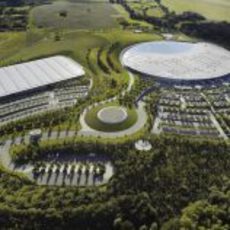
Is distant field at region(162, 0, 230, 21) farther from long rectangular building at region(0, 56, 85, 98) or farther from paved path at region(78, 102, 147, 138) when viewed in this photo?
paved path at region(78, 102, 147, 138)

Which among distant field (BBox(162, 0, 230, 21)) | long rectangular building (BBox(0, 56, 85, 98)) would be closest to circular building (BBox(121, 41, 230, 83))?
long rectangular building (BBox(0, 56, 85, 98))

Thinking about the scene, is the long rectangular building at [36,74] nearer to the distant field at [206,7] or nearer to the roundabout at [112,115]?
the roundabout at [112,115]

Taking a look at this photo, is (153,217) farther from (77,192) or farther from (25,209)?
(25,209)

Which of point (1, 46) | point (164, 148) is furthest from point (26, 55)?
point (164, 148)

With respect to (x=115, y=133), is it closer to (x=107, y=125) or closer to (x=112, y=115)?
(x=107, y=125)

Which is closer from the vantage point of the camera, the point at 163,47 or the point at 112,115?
the point at 112,115

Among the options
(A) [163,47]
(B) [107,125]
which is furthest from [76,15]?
(B) [107,125]

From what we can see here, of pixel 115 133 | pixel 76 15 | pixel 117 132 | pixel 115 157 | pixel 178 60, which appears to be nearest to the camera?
pixel 115 157
